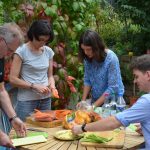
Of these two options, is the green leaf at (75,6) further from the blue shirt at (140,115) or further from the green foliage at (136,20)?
the blue shirt at (140,115)

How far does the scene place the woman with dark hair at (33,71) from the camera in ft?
13.8

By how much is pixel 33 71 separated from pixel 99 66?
2.26 feet

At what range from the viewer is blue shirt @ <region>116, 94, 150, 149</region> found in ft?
9.57

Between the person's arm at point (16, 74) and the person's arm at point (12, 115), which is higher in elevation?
the person's arm at point (16, 74)

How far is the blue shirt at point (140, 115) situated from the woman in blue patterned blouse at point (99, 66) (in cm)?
119

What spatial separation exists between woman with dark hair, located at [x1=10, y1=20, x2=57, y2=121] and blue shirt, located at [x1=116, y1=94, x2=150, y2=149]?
141 cm

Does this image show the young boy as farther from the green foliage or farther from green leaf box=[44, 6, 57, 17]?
the green foliage

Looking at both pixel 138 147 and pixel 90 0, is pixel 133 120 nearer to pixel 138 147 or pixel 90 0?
pixel 138 147

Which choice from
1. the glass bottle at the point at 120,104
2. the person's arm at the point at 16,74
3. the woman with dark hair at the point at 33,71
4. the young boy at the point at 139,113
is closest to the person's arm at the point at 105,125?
the young boy at the point at 139,113

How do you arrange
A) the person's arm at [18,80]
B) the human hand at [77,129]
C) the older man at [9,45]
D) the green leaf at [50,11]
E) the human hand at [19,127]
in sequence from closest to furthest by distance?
the older man at [9,45]
the human hand at [77,129]
the human hand at [19,127]
the person's arm at [18,80]
the green leaf at [50,11]

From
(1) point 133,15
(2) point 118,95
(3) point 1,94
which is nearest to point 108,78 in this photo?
(2) point 118,95

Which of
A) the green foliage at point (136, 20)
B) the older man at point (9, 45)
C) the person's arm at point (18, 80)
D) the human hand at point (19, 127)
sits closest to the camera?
the older man at point (9, 45)

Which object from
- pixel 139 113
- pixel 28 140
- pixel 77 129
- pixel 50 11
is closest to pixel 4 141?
pixel 28 140

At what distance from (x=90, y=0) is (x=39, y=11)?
2.83 ft
